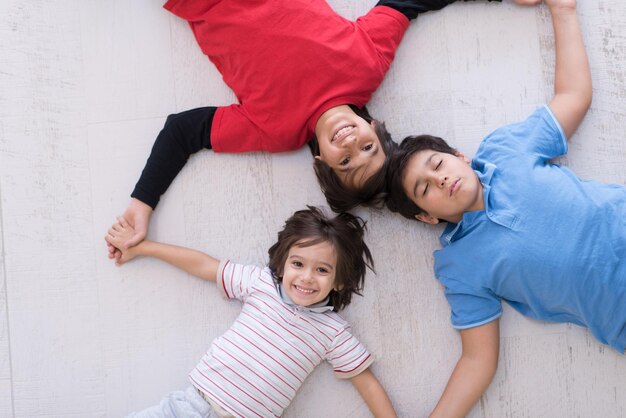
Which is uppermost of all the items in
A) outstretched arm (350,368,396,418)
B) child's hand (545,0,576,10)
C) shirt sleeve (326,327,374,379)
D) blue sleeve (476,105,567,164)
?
child's hand (545,0,576,10)

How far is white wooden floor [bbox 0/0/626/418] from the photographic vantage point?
3.63 feet

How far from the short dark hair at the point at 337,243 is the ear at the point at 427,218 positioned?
0.12m

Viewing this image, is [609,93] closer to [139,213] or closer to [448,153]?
[448,153]

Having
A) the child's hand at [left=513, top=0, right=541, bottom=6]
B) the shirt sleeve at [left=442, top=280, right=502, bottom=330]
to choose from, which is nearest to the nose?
the shirt sleeve at [left=442, top=280, right=502, bottom=330]

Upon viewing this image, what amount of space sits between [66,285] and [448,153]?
86cm

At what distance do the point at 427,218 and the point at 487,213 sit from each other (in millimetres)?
116

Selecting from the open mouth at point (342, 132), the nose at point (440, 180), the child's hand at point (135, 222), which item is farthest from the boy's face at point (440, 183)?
the child's hand at point (135, 222)

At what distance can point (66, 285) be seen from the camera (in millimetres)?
1137

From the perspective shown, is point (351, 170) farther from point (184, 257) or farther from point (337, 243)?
point (184, 257)

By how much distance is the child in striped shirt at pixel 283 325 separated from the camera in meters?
1.02

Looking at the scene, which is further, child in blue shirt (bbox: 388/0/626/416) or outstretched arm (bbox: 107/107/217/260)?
outstretched arm (bbox: 107/107/217/260)

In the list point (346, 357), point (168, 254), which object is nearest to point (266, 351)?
point (346, 357)

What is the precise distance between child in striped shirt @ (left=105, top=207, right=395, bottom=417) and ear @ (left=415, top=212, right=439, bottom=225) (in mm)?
121

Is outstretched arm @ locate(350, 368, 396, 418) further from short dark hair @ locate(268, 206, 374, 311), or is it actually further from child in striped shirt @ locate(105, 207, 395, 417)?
short dark hair @ locate(268, 206, 374, 311)
